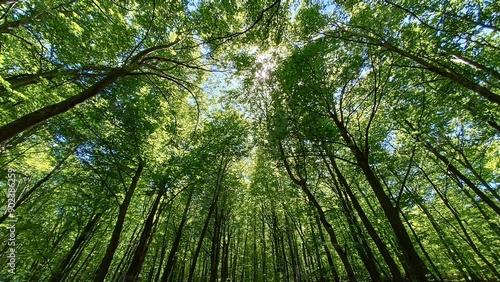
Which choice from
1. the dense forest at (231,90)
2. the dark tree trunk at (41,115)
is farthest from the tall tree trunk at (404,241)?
the dark tree trunk at (41,115)

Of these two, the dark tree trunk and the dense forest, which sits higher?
the dense forest

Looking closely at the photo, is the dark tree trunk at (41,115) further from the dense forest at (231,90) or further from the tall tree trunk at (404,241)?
the tall tree trunk at (404,241)

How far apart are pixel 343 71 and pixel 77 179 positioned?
39.3 ft

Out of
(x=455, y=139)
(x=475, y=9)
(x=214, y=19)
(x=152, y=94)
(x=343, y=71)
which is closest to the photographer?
(x=475, y=9)

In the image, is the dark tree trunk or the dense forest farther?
the dense forest

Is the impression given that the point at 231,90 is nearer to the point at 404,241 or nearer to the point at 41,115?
the point at 41,115

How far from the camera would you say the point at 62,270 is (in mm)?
9406

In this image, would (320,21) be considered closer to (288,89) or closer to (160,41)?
(288,89)

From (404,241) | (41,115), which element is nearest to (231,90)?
(41,115)

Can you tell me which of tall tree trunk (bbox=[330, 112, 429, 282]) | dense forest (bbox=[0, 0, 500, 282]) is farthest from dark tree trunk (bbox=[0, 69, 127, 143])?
tall tree trunk (bbox=[330, 112, 429, 282])

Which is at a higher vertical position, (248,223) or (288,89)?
(248,223)

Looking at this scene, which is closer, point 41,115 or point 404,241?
point 41,115

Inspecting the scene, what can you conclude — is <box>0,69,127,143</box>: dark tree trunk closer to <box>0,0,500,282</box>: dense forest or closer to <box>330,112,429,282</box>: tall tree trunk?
<box>0,0,500,282</box>: dense forest

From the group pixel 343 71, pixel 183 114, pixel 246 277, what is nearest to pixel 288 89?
pixel 343 71
